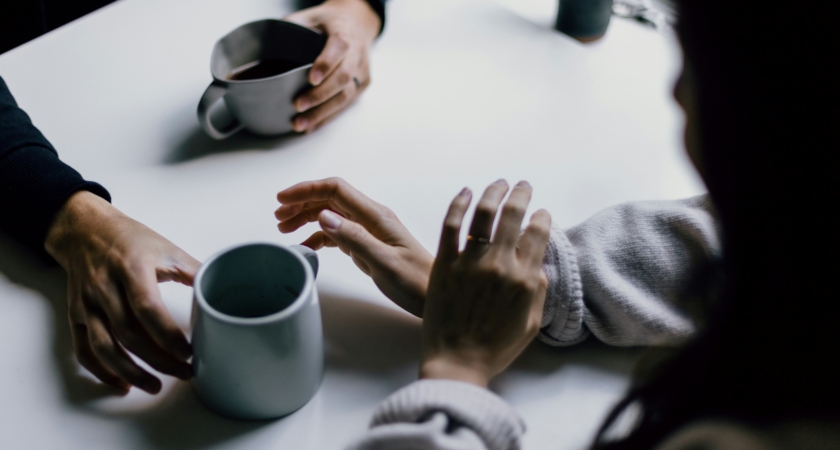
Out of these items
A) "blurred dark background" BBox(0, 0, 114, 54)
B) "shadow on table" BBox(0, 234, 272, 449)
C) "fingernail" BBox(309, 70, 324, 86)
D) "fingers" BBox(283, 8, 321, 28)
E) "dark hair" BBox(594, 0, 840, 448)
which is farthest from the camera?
"blurred dark background" BBox(0, 0, 114, 54)

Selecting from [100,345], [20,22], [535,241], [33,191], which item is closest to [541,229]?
[535,241]

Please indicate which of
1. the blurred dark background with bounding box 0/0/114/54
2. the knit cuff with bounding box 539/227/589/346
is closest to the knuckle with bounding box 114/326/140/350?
the knit cuff with bounding box 539/227/589/346

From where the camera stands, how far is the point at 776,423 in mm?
392

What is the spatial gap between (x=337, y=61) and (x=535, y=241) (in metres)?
0.35

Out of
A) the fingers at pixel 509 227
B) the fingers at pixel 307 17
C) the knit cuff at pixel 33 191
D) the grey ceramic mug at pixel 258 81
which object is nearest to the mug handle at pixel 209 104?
the grey ceramic mug at pixel 258 81

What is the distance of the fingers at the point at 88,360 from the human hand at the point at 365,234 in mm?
195

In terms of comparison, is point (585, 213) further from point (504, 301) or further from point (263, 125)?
point (263, 125)

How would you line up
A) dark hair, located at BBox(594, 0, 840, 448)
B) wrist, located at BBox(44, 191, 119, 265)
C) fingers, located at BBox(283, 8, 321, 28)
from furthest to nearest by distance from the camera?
fingers, located at BBox(283, 8, 321, 28) < wrist, located at BBox(44, 191, 119, 265) < dark hair, located at BBox(594, 0, 840, 448)

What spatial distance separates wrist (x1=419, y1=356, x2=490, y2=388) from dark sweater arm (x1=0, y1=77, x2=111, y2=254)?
1.21 feet

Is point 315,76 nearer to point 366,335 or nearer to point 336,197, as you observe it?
point 336,197

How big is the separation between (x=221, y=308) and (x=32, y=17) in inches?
31.7

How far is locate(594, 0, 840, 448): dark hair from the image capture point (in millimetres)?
344

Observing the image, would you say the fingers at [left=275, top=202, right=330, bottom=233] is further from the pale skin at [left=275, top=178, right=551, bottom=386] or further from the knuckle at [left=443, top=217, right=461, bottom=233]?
the knuckle at [left=443, top=217, right=461, bottom=233]

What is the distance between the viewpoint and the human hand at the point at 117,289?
19.1 inches
